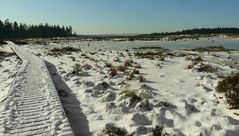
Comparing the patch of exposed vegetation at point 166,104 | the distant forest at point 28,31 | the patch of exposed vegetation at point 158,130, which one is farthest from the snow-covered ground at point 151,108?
the distant forest at point 28,31

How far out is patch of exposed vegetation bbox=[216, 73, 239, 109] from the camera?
9.15m

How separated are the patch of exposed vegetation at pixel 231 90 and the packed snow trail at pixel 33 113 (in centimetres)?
490

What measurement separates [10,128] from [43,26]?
147 meters

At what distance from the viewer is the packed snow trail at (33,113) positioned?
22.9ft

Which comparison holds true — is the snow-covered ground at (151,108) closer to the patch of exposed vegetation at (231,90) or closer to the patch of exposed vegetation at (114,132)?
the patch of exposed vegetation at (114,132)


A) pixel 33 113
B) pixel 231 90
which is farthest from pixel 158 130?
pixel 231 90

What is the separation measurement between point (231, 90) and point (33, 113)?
6.26 meters

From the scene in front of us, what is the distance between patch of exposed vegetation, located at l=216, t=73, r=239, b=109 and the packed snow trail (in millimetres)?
4901

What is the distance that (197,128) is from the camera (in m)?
7.29

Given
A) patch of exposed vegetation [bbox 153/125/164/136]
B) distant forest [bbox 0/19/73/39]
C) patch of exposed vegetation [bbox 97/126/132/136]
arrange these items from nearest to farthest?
patch of exposed vegetation [bbox 153/125/164/136] < patch of exposed vegetation [bbox 97/126/132/136] < distant forest [bbox 0/19/73/39]

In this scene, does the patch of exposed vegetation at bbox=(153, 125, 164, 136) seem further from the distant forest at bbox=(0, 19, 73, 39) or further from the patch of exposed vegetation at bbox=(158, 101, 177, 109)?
the distant forest at bbox=(0, 19, 73, 39)

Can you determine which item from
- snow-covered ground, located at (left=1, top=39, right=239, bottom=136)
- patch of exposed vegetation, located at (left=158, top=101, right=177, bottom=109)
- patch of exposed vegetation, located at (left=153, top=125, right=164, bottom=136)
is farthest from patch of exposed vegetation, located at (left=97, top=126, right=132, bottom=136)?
patch of exposed vegetation, located at (left=158, top=101, right=177, bottom=109)

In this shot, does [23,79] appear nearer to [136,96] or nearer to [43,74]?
[43,74]

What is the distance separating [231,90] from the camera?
10.1 m
